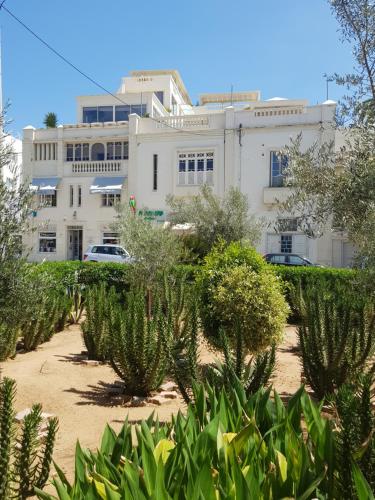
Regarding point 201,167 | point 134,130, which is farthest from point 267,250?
point 134,130

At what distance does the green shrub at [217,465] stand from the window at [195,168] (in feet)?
90.9

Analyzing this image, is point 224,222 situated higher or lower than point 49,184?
lower

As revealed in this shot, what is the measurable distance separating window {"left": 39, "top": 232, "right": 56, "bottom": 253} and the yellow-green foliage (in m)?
26.4

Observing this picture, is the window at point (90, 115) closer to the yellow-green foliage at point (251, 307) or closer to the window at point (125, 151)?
the window at point (125, 151)

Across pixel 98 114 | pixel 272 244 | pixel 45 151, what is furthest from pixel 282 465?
pixel 98 114

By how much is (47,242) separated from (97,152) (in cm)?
679

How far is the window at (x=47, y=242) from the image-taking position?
106 feet

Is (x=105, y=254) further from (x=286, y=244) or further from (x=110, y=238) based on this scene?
(x=286, y=244)

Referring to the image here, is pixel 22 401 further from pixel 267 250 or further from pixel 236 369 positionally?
pixel 267 250

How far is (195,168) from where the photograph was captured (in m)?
30.3

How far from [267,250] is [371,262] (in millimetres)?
22804

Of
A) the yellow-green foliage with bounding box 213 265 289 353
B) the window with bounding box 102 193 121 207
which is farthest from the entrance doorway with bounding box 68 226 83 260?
the yellow-green foliage with bounding box 213 265 289 353

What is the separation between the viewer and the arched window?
32625mm

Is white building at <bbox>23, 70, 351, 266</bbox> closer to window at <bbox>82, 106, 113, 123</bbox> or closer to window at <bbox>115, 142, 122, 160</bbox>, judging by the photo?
window at <bbox>115, 142, 122, 160</bbox>
